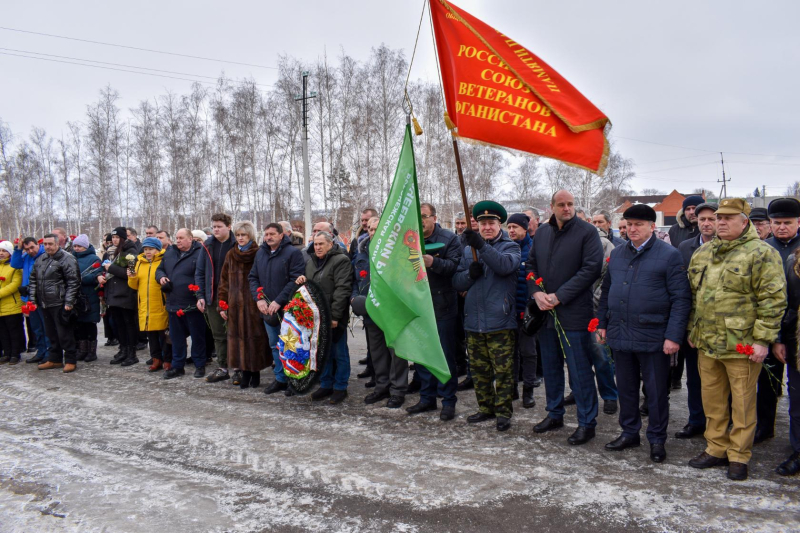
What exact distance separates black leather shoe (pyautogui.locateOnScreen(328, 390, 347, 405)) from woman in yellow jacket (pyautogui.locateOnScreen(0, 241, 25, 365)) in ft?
20.2

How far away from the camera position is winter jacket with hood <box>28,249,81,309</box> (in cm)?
810

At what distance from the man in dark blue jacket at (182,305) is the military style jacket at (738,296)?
246 inches

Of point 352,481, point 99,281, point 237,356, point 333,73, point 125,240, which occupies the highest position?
point 333,73

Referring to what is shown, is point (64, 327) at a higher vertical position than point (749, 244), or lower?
lower

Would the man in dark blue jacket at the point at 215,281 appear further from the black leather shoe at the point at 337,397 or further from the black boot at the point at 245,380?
the black leather shoe at the point at 337,397

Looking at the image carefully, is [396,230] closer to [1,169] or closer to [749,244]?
→ [749,244]

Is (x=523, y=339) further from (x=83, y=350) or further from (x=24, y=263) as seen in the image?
(x=24, y=263)

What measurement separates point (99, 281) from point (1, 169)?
37603 millimetres

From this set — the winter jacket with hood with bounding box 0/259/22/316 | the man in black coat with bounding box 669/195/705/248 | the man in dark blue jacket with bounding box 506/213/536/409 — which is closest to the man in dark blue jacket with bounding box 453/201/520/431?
the man in dark blue jacket with bounding box 506/213/536/409

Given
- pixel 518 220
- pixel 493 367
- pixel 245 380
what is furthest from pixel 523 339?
pixel 245 380

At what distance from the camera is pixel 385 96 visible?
2783 centimetres

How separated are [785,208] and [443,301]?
10.5ft

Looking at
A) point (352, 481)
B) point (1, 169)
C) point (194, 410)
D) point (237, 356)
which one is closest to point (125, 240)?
point (237, 356)

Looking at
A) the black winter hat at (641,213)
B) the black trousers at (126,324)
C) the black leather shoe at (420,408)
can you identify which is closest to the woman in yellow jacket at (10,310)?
the black trousers at (126,324)
